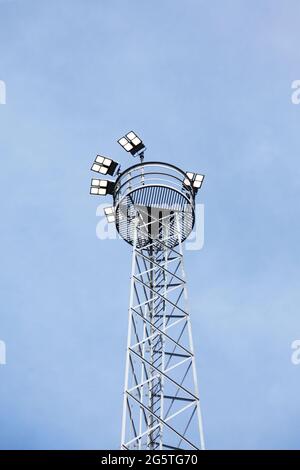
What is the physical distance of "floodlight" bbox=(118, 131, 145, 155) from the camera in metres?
29.0

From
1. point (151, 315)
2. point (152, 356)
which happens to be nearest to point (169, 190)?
point (151, 315)

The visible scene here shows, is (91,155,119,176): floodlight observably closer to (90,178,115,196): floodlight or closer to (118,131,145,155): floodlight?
(90,178,115,196): floodlight

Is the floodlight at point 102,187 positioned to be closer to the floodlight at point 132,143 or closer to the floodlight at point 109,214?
the floodlight at point 109,214

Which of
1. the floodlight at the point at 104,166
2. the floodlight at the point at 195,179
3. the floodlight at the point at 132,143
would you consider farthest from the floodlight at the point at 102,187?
the floodlight at the point at 195,179

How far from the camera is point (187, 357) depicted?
22.7 meters

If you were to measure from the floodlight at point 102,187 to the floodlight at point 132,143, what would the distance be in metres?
1.69

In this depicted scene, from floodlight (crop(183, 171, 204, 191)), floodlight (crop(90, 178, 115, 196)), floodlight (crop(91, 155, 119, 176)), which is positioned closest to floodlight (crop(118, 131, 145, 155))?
floodlight (crop(91, 155, 119, 176))

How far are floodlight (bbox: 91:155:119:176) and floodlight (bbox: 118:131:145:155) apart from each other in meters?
0.84

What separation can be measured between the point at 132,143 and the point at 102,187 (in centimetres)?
231

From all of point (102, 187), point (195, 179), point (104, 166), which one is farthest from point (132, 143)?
point (195, 179)

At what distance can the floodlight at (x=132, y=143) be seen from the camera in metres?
29.0
